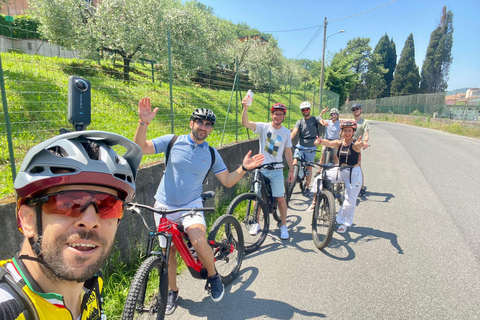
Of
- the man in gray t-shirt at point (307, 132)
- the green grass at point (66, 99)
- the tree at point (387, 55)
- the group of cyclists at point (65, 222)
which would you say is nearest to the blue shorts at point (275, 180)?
the green grass at point (66, 99)

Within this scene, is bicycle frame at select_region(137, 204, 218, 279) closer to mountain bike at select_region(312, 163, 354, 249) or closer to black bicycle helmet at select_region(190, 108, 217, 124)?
black bicycle helmet at select_region(190, 108, 217, 124)

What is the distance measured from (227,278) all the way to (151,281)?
1179 mm

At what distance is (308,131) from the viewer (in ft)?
22.0

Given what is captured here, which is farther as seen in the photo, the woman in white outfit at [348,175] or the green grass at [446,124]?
the green grass at [446,124]

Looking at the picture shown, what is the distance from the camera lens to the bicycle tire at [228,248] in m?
3.27

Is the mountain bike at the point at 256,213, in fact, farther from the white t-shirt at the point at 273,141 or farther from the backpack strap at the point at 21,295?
the backpack strap at the point at 21,295

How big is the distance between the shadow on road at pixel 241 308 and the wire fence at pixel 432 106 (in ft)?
70.4

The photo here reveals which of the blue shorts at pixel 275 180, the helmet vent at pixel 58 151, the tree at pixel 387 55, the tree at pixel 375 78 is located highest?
the tree at pixel 387 55

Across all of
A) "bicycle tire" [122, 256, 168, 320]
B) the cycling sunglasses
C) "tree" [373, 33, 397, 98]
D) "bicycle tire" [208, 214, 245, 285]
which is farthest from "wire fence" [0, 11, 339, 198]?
"tree" [373, 33, 397, 98]

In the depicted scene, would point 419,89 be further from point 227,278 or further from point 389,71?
point 227,278

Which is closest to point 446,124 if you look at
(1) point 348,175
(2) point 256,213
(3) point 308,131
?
(3) point 308,131

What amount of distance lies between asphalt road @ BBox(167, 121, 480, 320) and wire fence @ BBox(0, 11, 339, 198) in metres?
2.51

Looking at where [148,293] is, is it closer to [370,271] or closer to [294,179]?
[370,271]

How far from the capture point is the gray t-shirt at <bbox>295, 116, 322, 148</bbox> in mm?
6680
